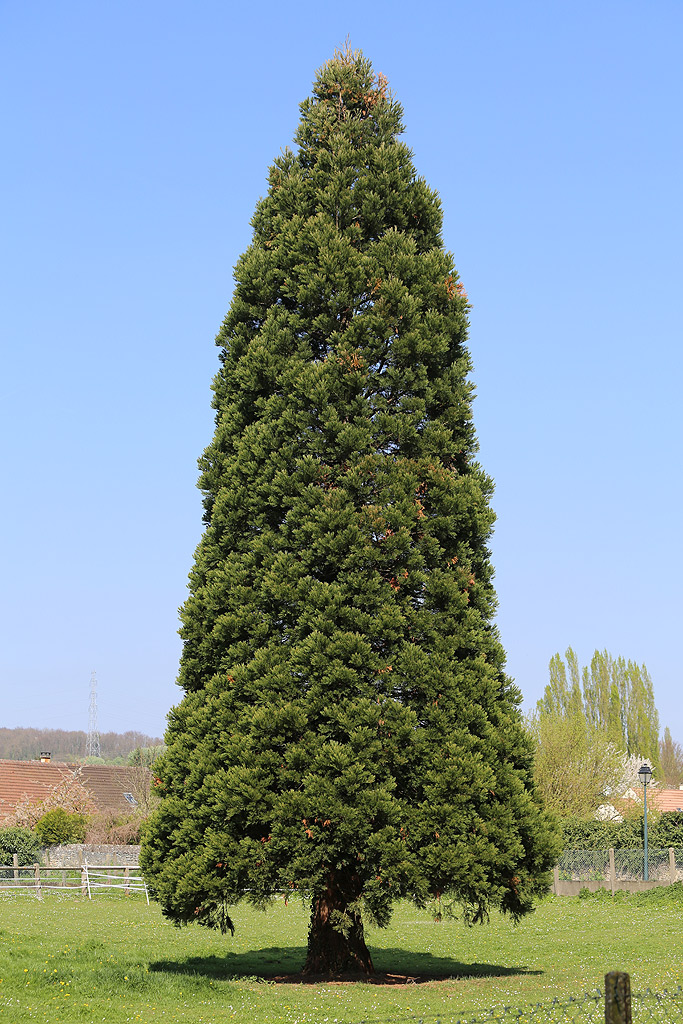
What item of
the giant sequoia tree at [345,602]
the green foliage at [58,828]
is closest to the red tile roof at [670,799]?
the green foliage at [58,828]

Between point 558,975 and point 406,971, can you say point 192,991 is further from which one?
point 558,975

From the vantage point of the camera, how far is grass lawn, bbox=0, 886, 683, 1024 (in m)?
10.7

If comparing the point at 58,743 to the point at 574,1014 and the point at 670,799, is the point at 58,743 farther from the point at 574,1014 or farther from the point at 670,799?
the point at 574,1014

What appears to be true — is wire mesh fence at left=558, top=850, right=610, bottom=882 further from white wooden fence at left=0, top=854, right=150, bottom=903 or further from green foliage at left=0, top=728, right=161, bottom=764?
green foliage at left=0, top=728, right=161, bottom=764

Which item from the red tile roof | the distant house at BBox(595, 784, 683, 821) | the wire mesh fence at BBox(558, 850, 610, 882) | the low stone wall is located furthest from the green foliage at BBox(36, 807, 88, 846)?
the red tile roof

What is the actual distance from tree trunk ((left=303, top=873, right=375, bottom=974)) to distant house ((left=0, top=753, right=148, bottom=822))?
3791cm

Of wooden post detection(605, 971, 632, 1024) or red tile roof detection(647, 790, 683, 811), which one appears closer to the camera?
wooden post detection(605, 971, 632, 1024)

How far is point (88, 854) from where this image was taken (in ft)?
131

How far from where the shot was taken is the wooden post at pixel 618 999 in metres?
5.65

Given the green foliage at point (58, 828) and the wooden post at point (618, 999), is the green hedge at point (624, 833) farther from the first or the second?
the wooden post at point (618, 999)

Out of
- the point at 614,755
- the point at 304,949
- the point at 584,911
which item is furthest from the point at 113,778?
the point at 304,949

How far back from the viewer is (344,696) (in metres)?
12.2

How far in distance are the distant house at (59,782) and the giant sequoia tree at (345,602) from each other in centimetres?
3869

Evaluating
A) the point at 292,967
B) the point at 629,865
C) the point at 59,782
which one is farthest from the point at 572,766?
the point at 292,967
